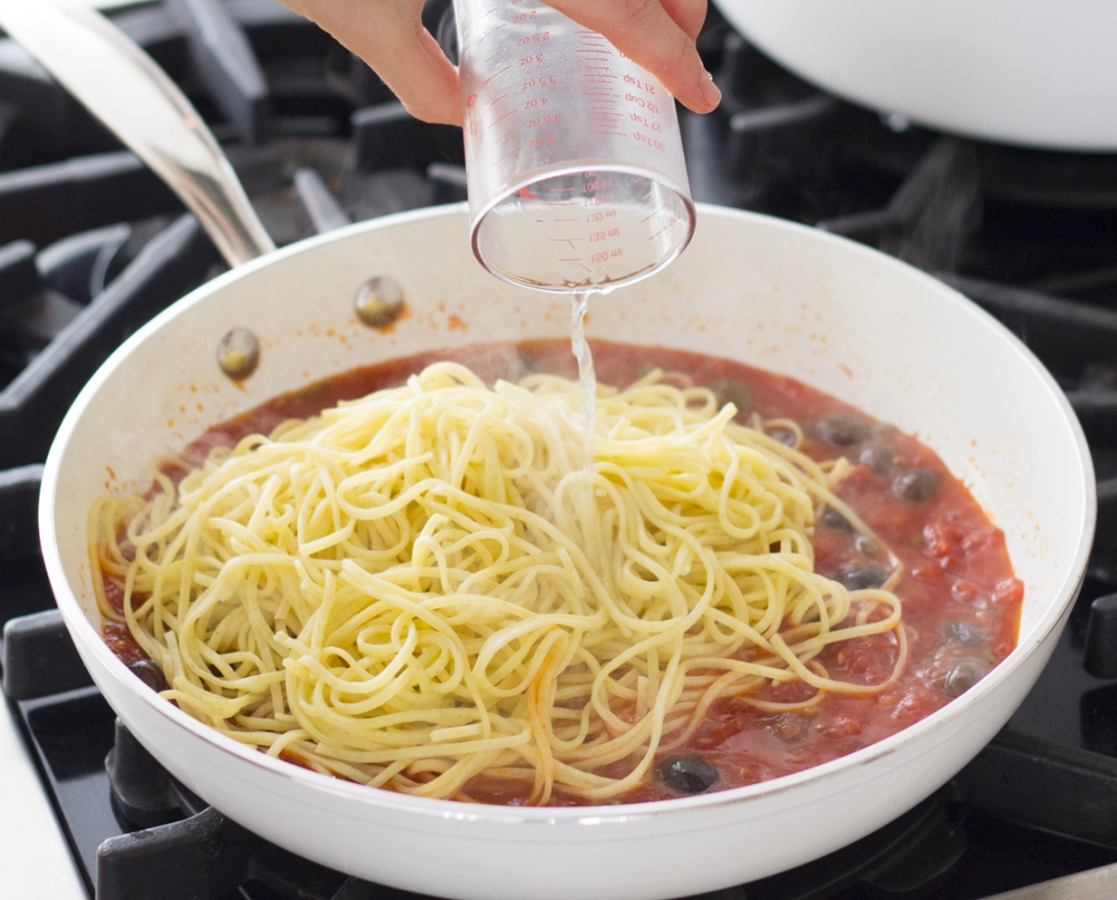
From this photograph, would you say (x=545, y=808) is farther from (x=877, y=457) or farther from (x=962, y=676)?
(x=877, y=457)

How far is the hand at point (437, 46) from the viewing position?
1.47 m

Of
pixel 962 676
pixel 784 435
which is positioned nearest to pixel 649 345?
pixel 784 435

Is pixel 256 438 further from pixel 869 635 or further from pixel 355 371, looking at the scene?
pixel 869 635

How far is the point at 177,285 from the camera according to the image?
2.55 m

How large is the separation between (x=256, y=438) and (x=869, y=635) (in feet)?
3.80

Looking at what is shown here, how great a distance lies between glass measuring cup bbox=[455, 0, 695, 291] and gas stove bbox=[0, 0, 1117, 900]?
847mm

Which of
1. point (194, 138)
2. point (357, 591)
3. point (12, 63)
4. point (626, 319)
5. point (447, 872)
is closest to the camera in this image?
point (447, 872)

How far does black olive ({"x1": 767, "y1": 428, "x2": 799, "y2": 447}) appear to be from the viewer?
235 centimetres

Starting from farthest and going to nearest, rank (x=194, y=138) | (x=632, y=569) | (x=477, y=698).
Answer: (x=194, y=138) < (x=632, y=569) < (x=477, y=698)

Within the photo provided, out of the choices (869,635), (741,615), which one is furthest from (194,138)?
(869,635)

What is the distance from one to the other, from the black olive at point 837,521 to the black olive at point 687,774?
2.02 ft

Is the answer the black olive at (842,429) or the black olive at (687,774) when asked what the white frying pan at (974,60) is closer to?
the black olive at (842,429)

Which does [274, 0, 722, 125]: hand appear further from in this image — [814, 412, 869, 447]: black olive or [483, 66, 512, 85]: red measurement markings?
[814, 412, 869, 447]: black olive

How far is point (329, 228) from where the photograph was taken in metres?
2.60
